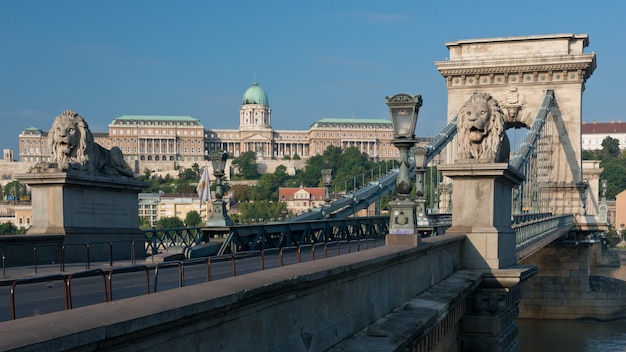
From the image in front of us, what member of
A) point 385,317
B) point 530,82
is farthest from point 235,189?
point 385,317

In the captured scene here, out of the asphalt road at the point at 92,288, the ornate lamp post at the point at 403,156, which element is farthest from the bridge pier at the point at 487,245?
the asphalt road at the point at 92,288

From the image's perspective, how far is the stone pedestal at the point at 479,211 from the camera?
13969mm

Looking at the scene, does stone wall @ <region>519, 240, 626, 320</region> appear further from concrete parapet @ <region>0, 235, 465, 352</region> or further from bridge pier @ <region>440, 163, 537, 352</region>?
concrete parapet @ <region>0, 235, 465, 352</region>

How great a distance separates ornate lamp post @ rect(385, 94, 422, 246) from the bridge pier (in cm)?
143

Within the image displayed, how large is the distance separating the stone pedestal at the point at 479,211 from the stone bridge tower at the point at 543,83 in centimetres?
3414

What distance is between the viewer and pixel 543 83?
47.3m

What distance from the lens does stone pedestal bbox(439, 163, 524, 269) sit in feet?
45.8

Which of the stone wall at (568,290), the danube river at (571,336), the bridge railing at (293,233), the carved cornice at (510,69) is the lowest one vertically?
the danube river at (571,336)

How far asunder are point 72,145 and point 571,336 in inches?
1151

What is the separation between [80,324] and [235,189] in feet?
555

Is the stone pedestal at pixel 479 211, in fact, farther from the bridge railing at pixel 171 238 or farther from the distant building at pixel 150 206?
the distant building at pixel 150 206

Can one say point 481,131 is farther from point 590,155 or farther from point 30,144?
point 30,144

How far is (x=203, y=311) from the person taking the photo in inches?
→ 201

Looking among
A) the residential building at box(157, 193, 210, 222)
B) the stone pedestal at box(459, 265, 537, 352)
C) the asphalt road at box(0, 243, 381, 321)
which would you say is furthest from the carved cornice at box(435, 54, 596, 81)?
the residential building at box(157, 193, 210, 222)
